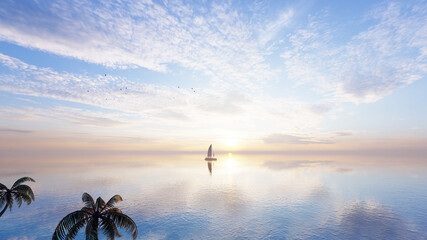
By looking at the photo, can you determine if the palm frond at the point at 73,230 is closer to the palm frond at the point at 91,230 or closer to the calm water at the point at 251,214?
the palm frond at the point at 91,230

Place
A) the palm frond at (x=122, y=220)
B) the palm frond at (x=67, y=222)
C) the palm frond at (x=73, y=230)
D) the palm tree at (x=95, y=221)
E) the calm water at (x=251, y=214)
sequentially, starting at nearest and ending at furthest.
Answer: the palm frond at (x=67, y=222)
the palm frond at (x=73, y=230)
the palm tree at (x=95, y=221)
the palm frond at (x=122, y=220)
the calm water at (x=251, y=214)

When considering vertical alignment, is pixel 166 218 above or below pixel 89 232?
below

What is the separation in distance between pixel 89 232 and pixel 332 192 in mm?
101390

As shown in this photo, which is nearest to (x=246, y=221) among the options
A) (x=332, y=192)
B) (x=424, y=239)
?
(x=424, y=239)

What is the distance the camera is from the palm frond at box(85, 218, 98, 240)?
737 inches

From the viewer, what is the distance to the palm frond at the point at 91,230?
18.7m

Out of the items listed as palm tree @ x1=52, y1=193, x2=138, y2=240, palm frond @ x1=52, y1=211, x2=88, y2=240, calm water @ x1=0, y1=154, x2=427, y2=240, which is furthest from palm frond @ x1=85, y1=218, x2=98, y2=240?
Result: calm water @ x1=0, y1=154, x2=427, y2=240

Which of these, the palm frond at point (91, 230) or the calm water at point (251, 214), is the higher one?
the palm frond at point (91, 230)

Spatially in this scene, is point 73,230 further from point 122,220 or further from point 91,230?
point 122,220

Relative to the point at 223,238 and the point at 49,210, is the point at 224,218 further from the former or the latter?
the point at 49,210

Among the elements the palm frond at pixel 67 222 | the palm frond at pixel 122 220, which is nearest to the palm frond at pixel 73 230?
the palm frond at pixel 67 222

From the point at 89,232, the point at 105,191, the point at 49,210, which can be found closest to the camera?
the point at 89,232

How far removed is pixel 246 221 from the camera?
54.4 m

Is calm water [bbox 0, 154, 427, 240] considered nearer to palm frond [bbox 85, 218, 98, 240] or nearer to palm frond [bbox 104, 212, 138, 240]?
palm frond [bbox 104, 212, 138, 240]
